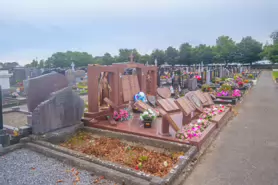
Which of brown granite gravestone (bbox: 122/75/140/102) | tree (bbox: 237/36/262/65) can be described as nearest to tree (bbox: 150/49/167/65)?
tree (bbox: 237/36/262/65)

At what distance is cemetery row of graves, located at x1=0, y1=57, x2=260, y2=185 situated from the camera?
4.25m

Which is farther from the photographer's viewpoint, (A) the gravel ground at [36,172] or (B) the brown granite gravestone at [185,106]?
(B) the brown granite gravestone at [185,106]

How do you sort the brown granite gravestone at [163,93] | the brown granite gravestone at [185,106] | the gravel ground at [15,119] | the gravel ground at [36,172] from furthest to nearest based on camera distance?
1. the brown granite gravestone at [163,93]
2. the gravel ground at [15,119]
3. the brown granite gravestone at [185,106]
4. the gravel ground at [36,172]

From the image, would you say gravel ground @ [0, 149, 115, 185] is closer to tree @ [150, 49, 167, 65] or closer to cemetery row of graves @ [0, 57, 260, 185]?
cemetery row of graves @ [0, 57, 260, 185]

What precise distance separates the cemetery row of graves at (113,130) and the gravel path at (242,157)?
11.7 inches

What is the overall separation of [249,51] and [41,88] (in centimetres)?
5591

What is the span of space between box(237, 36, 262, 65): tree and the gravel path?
50941mm

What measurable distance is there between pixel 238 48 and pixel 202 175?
188ft

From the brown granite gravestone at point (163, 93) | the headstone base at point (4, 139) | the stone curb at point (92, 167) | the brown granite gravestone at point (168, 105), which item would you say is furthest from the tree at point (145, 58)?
the stone curb at point (92, 167)

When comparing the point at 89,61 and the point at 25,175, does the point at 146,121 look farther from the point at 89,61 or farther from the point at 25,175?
the point at 89,61

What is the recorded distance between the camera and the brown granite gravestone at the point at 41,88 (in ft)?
20.4

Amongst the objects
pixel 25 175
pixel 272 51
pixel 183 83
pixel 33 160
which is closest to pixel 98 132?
pixel 33 160

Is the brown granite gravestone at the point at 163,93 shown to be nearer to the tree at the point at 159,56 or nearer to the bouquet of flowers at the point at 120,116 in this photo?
the bouquet of flowers at the point at 120,116

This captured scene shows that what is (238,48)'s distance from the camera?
178 ft
